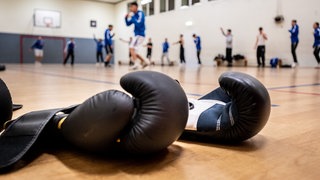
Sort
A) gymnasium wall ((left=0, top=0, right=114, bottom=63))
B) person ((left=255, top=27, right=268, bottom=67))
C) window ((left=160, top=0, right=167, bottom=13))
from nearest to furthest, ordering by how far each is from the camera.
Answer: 1. person ((left=255, top=27, right=268, bottom=67))
2. window ((left=160, top=0, right=167, bottom=13))
3. gymnasium wall ((left=0, top=0, right=114, bottom=63))

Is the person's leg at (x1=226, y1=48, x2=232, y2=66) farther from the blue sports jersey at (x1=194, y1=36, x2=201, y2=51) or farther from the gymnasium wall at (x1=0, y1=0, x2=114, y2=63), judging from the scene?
the gymnasium wall at (x1=0, y1=0, x2=114, y2=63)

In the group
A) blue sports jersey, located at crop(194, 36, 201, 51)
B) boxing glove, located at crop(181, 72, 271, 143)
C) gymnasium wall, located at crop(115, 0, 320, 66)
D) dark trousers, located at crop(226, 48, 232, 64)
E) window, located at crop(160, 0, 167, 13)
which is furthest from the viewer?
window, located at crop(160, 0, 167, 13)

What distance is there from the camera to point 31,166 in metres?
Answer: 0.93

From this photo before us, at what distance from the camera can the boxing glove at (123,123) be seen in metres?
0.92

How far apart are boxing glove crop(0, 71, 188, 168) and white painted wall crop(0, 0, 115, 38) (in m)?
19.0

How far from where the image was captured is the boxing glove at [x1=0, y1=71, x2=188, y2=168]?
3.01ft

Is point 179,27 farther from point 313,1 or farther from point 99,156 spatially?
point 99,156

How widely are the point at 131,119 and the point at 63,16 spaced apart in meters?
20.1

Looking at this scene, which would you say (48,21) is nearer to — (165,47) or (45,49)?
(45,49)

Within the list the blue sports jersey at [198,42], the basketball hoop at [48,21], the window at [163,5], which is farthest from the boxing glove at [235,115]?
the basketball hoop at [48,21]

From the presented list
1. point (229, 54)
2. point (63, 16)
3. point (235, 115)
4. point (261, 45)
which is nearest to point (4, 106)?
point (235, 115)

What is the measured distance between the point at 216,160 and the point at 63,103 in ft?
4.71

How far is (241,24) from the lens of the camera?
13.5 m

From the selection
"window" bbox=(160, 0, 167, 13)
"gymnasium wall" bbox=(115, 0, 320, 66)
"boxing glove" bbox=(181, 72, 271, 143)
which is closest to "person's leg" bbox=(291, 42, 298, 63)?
"gymnasium wall" bbox=(115, 0, 320, 66)
